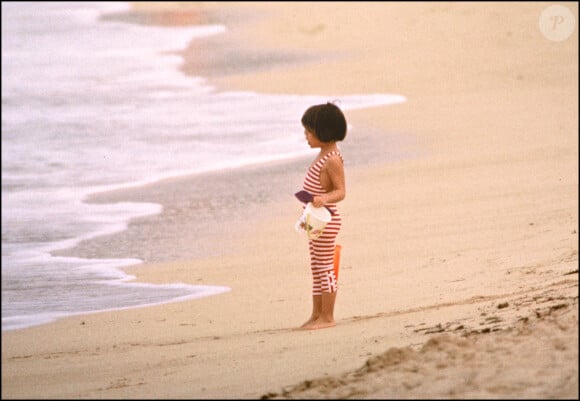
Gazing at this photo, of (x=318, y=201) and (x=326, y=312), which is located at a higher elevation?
(x=318, y=201)

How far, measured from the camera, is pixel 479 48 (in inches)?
756

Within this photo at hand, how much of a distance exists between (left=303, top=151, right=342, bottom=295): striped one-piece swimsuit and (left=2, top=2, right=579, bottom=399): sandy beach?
0.25 m

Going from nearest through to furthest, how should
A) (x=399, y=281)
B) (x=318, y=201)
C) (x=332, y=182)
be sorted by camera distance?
(x=318, y=201) < (x=332, y=182) < (x=399, y=281)

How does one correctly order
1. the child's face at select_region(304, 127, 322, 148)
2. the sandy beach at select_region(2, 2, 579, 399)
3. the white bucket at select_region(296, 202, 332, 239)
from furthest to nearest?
the child's face at select_region(304, 127, 322, 148), the white bucket at select_region(296, 202, 332, 239), the sandy beach at select_region(2, 2, 579, 399)

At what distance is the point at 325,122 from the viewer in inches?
243

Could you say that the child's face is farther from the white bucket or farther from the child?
the white bucket

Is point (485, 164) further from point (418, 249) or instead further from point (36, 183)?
point (36, 183)

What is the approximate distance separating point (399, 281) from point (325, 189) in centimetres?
123

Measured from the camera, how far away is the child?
618 cm

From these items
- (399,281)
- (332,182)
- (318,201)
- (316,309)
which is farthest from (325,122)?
(399,281)

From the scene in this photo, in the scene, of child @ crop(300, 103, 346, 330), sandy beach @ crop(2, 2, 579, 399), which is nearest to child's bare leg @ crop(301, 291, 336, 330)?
child @ crop(300, 103, 346, 330)

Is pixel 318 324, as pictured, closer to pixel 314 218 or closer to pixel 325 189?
pixel 314 218

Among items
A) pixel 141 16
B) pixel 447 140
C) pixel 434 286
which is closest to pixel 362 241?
pixel 434 286

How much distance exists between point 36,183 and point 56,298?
4.71 meters
